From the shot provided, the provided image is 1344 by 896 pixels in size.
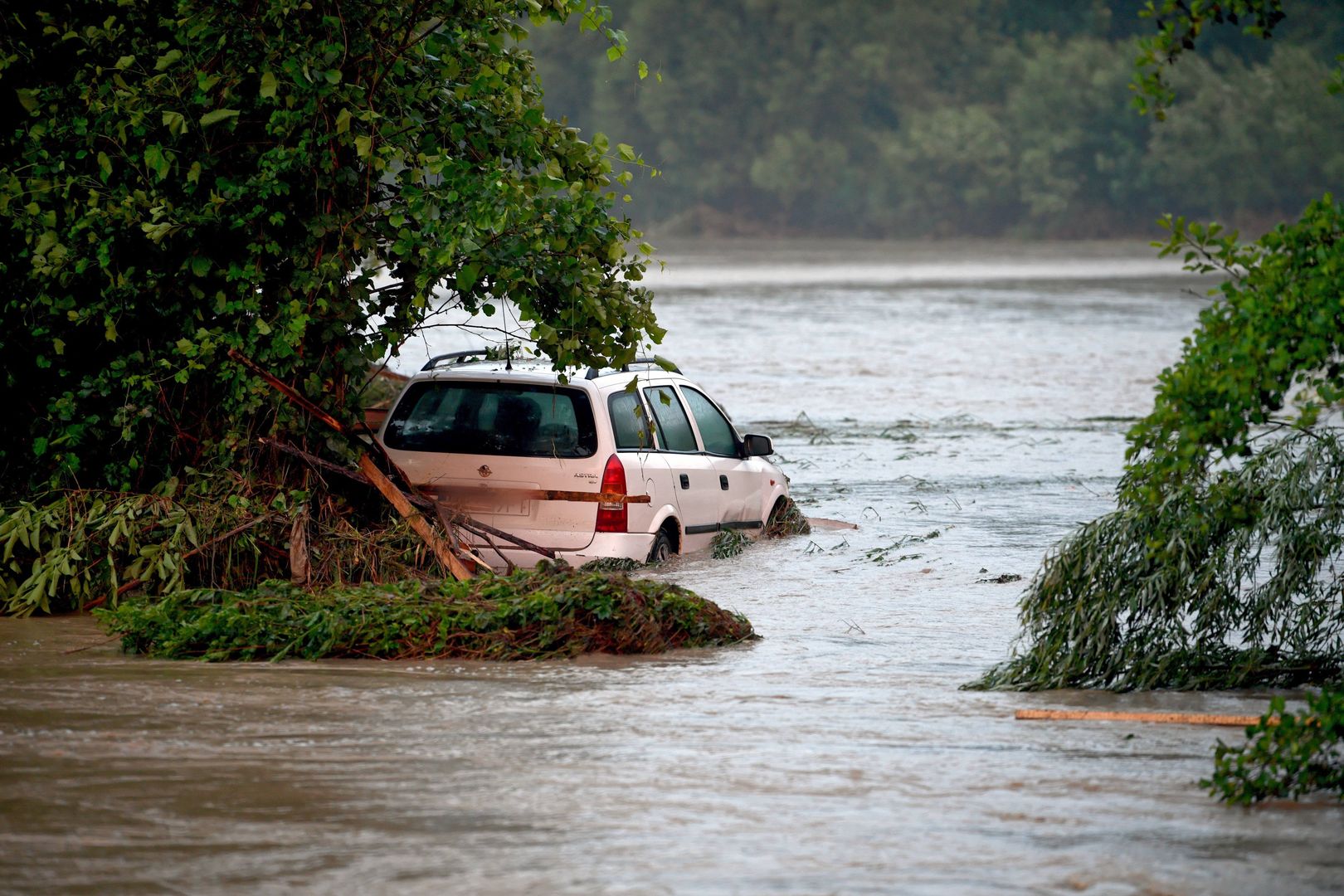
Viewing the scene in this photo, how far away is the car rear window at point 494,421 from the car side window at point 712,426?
5.92ft

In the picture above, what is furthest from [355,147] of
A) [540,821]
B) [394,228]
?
[540,821]

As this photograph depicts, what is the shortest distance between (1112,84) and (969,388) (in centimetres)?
7040

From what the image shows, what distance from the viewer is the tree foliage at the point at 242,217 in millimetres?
10883

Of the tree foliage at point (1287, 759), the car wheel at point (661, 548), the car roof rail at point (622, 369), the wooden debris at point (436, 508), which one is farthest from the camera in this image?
the car wheel at point (661, 548)

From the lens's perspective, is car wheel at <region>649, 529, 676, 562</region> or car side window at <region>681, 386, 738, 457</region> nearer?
car wheel at <region>649, 529, 676, 562</region>

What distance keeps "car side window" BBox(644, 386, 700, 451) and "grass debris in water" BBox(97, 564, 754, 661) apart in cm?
271

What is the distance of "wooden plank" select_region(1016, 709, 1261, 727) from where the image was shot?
791 cm

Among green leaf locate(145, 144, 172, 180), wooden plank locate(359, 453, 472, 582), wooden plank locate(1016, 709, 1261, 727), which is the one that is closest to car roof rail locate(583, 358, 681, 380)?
wooden plank locate(359, 453, 472, 582)

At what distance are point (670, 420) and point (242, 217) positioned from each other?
3358 millimetres

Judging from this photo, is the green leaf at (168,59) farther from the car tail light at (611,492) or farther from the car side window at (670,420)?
the car side window at (670,420)

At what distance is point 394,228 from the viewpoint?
11453 millimetres

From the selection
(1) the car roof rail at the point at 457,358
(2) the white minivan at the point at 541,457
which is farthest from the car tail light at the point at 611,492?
(1) the car roof rail at the point at 457,358

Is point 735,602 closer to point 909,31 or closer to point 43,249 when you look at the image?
point 43,249

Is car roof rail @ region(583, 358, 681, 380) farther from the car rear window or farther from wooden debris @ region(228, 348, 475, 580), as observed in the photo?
wooden debris @ region(228, 348, 475, 580)
